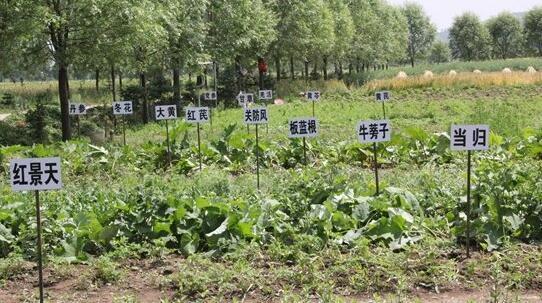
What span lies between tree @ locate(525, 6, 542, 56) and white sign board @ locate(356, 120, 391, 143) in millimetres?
80721

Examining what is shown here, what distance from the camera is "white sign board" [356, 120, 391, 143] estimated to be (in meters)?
7.36

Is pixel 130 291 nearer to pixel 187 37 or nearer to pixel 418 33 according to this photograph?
pixel 187 37

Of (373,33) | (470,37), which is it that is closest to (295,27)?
(373,33)

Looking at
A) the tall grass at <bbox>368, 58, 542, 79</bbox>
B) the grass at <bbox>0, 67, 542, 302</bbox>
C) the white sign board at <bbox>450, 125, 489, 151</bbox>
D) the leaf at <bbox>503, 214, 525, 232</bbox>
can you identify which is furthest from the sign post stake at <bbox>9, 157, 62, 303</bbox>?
the tall grass at <bbox>368, 58, 542, 79</bbox>

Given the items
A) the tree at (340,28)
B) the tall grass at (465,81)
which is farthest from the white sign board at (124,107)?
the tree at (340,28)

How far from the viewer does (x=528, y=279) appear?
204 inches

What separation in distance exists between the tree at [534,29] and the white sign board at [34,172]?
8421cm

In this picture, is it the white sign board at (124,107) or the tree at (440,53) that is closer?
the white sign board at (124,107)

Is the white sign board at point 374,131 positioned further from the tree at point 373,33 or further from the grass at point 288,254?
the tree at point 373,33

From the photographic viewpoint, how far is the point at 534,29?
81.5 m

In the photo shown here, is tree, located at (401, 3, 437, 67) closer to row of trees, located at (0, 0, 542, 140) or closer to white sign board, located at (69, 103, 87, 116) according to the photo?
row of trees, located at (0, 0, 542, 140)

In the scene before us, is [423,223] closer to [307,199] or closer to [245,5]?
[307,199]

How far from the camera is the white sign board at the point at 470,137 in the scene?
5980mm

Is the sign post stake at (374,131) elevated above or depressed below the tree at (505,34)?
below
